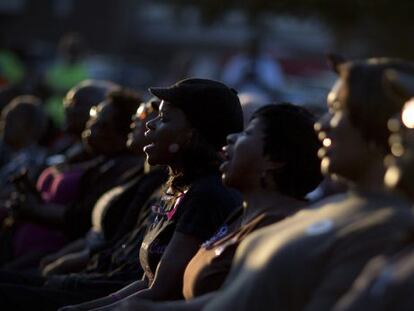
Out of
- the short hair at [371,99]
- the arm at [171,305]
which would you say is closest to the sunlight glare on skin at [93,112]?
the arm at [171,305]

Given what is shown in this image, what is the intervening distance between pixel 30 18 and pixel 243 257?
37.4 meters

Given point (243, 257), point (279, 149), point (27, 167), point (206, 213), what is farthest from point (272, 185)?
point (27, 167)

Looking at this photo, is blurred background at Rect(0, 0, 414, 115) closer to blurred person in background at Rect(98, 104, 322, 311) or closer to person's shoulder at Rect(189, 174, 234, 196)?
blurred person in background at Rect(98, 104, 322, 311)

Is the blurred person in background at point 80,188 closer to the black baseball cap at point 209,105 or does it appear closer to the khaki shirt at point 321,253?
the black baseball cap at point 209,105

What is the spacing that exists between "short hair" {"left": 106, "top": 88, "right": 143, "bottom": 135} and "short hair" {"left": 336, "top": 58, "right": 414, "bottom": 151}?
4.08 meters

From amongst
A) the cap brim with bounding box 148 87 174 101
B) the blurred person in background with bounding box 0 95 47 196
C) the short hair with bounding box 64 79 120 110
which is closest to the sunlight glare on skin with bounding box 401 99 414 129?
the cap brim with bounding box 148 87 174 101

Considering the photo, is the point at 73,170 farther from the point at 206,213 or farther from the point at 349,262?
the point at 349,262

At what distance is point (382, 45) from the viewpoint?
27.5m

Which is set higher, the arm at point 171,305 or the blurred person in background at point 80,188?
the arm at point 171,305

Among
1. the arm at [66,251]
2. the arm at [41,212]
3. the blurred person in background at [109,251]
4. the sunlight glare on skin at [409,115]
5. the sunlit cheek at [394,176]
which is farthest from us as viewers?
→ the arm at [41,212]

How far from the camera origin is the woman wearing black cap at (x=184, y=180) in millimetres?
5965

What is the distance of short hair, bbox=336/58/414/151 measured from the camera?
4289 mm

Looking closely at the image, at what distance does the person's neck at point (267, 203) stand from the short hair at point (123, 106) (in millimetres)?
A: 2973

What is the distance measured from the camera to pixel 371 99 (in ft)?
14.1
